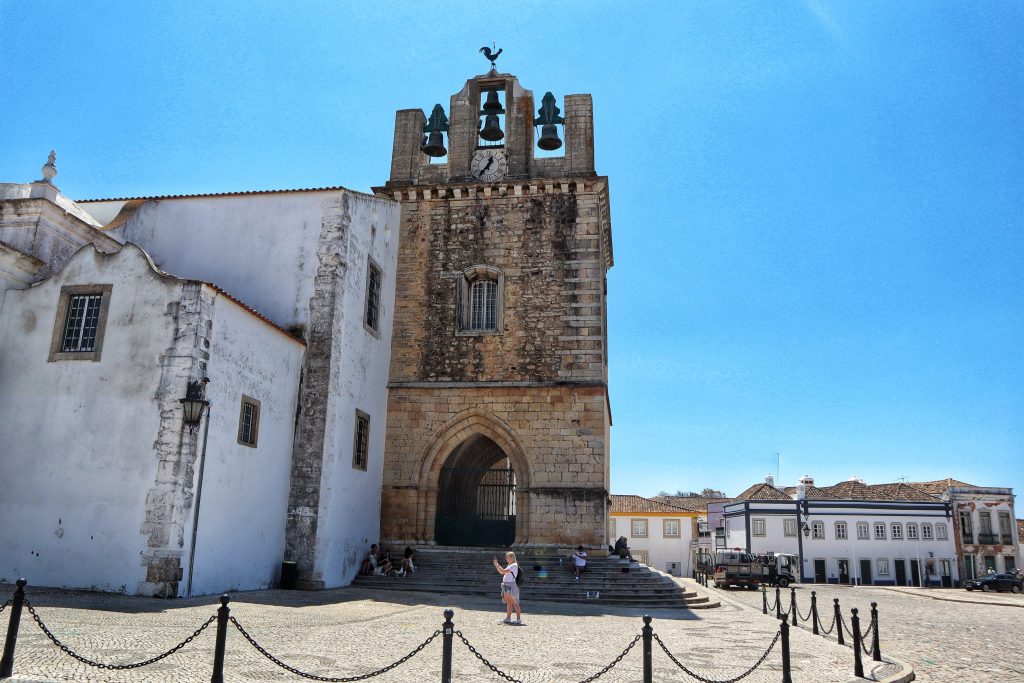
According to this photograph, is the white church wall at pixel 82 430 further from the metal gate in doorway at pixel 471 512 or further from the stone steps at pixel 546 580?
the metal gate in doorway at pixel 471 512

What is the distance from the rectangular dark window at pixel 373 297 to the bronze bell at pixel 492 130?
4.48 metres

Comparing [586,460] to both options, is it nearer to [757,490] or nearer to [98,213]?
[98,213]

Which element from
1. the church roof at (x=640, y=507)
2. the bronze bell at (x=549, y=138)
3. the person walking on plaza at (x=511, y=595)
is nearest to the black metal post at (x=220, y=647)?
the person walking on plaza at (x=511, y=595)

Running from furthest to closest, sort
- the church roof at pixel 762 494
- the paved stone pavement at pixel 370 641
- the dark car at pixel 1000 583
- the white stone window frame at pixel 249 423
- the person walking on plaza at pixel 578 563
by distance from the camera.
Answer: the church roof at pixel 762 494, the dark car at pixel 1000 583, the person walking on plaza at pixel 578 563, the white stone window frame at pixel 249 423, the paved stone pavement at pixel 370 641

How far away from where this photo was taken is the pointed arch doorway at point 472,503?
63.4ft

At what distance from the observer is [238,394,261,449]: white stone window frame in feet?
44.9

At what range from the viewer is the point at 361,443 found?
1744 centimetres

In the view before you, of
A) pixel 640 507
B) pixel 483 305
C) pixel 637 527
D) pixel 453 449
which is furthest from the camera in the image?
pixel 640 507

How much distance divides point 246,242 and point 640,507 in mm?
37115

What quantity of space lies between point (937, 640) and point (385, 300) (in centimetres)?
1314

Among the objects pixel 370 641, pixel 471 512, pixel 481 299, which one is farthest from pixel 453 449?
pixel 370 641

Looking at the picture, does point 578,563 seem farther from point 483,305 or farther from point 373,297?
point 373,297

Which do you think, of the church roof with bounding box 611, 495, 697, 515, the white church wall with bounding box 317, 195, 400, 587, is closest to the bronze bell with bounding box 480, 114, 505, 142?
the white church wall with bounding box 317, 195, 400, 587

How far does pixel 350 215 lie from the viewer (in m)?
17.0
